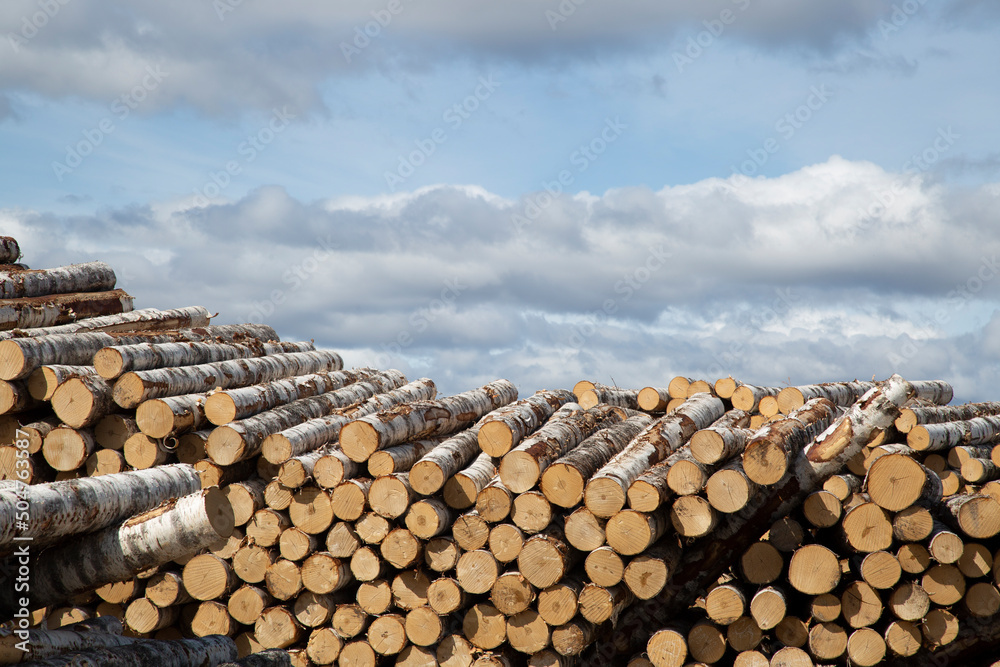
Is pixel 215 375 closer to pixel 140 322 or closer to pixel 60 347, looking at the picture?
pixel 60 347

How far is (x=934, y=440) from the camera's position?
10.5 m

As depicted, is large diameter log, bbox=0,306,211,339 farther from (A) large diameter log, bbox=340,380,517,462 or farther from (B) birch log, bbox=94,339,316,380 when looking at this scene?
(A) large diameter log, bbox=340,380,517,462

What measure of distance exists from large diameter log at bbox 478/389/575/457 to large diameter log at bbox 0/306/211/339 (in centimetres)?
611

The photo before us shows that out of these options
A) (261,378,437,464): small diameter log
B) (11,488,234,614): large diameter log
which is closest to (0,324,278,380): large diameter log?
(261,378,437,464): small diameter log

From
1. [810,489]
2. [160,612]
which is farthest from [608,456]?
[160,612]

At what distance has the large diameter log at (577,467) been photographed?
309 inches

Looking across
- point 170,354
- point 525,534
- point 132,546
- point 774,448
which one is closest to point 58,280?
point 170,354

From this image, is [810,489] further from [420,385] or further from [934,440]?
[420,385]

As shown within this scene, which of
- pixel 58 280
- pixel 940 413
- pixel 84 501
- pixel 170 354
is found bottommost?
pixel 84 501

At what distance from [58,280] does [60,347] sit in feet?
13.8

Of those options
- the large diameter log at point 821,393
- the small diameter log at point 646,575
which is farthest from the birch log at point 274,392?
the large diameter log at point 821,393

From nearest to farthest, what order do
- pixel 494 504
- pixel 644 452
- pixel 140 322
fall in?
pixel 494 504
pixel 644 452
pixel 140 322

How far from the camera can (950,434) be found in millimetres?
10789

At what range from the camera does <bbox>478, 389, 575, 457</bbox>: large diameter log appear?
8.70 meters
